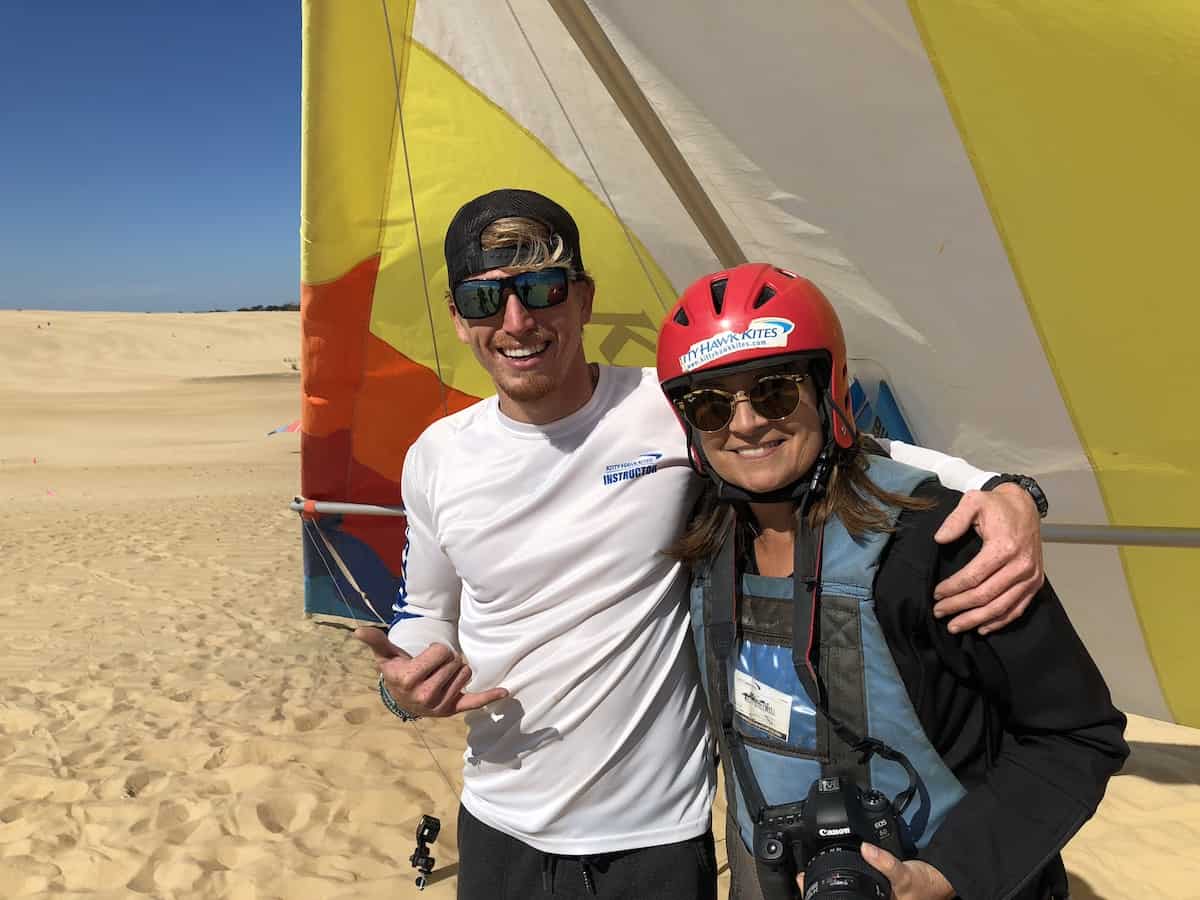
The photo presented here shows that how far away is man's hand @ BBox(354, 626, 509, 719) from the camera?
2008 mm

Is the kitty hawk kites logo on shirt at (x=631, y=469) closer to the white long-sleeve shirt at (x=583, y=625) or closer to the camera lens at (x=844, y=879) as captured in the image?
the white long-sleeve shirt at (x=583, y=625)

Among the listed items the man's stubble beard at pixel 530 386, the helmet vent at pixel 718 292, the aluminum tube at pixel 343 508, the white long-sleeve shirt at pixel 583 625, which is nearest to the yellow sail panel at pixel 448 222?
the aluminum tube at pixel 343 508

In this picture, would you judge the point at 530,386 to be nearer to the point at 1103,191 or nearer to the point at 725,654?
the point at 725,654

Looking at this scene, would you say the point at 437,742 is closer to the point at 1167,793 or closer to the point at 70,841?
the point at 70,841

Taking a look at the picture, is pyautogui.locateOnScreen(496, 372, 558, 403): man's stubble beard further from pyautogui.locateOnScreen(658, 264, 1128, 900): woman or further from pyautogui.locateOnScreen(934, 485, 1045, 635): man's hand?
pyautogui.locateOnScreen(934, 485, 1045, 635): man's hand

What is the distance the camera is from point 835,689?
1572 mm

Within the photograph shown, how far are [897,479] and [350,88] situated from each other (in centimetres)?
351

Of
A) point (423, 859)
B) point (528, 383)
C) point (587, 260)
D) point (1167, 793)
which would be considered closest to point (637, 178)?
point (587, 260)

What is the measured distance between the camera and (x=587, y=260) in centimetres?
496

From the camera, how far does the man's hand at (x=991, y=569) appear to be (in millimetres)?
1436

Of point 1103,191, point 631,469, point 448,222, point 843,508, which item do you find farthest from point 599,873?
point 448,222

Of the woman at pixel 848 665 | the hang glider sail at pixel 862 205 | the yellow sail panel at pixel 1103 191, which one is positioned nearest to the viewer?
the woman at pixel 848 665

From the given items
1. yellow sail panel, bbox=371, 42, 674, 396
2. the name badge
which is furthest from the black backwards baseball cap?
yellow sail panel, bbox=371, 42, 674, 396

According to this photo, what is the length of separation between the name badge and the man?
0.97 feet
